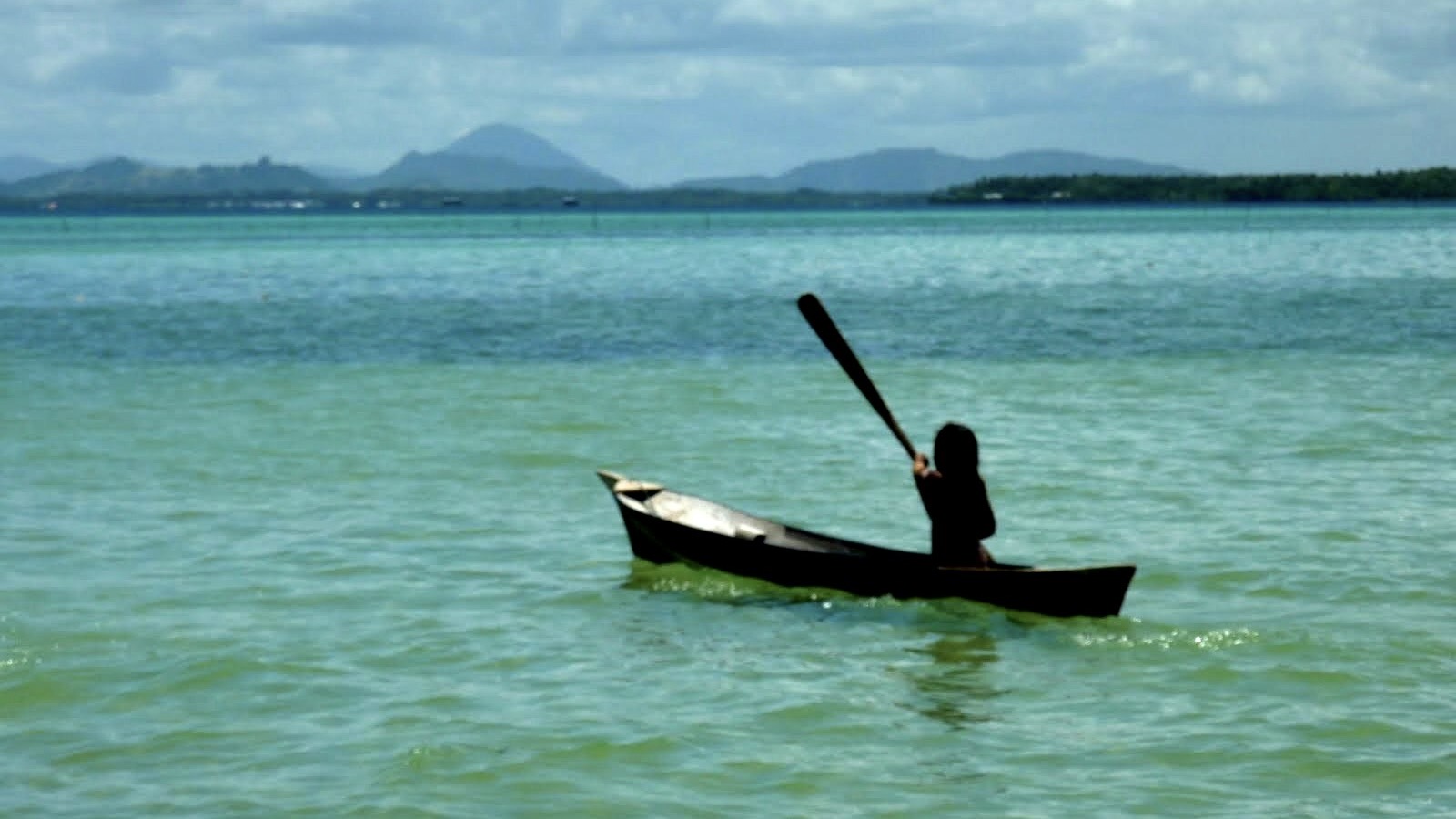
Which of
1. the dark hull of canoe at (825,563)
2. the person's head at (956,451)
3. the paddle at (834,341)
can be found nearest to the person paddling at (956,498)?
the person's head at (956,451)

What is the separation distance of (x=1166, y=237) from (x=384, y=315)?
248 ft

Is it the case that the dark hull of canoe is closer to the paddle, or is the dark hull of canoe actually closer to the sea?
the sea

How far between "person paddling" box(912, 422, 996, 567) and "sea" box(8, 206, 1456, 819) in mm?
417

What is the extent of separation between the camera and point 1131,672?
1116 cm

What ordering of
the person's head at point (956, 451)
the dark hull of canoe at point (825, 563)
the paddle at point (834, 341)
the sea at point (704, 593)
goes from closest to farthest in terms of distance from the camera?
the sea at point (704, 593) < the dark hull of canoe at point (825, 563) < the person's head at point (956, 451) < the paddle at point (834, 341)

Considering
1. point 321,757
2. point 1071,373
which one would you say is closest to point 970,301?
point 1071,373

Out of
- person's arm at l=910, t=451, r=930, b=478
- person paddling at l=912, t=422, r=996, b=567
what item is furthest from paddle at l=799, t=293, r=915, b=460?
person paddling at l=912, t=422, r=996, b=567

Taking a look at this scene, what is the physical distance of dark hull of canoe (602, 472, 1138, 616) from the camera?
11.7 m

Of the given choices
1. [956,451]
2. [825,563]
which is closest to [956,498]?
[956,451]

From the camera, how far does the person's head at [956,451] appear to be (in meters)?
12.0

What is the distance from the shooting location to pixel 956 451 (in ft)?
39.7

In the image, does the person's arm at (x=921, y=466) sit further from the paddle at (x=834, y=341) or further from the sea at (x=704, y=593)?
the paddle at (x=834, y=341)

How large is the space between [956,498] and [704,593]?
7.59ft

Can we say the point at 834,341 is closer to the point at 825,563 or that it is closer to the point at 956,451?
the point at 825,563
